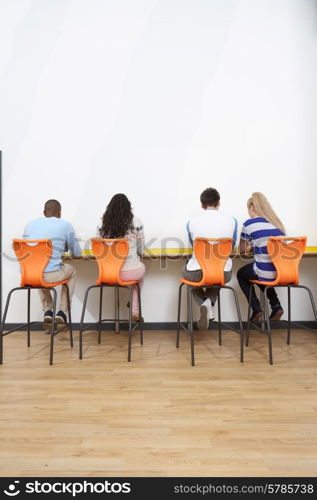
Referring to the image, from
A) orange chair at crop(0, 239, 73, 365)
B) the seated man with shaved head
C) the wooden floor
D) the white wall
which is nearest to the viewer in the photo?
the wooden floor

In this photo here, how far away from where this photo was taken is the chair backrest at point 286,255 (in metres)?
2.80

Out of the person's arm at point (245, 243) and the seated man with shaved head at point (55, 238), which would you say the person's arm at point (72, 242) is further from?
the person's arm at point (245, 243)

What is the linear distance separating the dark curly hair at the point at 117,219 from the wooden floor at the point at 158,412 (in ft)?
3.00

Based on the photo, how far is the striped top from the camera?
297cm

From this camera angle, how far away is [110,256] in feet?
9.62

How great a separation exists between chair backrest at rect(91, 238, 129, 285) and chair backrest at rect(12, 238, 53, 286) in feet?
1.12

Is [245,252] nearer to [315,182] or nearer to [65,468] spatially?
[315,182]

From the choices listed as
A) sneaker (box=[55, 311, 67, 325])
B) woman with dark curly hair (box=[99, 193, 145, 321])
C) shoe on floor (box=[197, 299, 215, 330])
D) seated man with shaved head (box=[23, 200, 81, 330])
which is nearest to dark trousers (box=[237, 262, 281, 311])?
shoe on floor (box=[197, 299, 215, 330])

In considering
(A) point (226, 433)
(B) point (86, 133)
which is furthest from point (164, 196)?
(A) point (226, 433)

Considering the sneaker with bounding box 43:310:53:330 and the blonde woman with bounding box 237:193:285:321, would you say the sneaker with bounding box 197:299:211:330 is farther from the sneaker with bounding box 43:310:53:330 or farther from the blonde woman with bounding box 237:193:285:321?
the sneaker with bounding box 43:310:53:330

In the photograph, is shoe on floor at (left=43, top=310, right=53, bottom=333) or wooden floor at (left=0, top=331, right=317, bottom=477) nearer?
wooden floor at (left=0, top=331, right=317, bottom=477)

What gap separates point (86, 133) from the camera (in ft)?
12.4

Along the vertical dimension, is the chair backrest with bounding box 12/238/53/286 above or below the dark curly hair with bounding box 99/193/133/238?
below

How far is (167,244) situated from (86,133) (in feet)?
4.26
